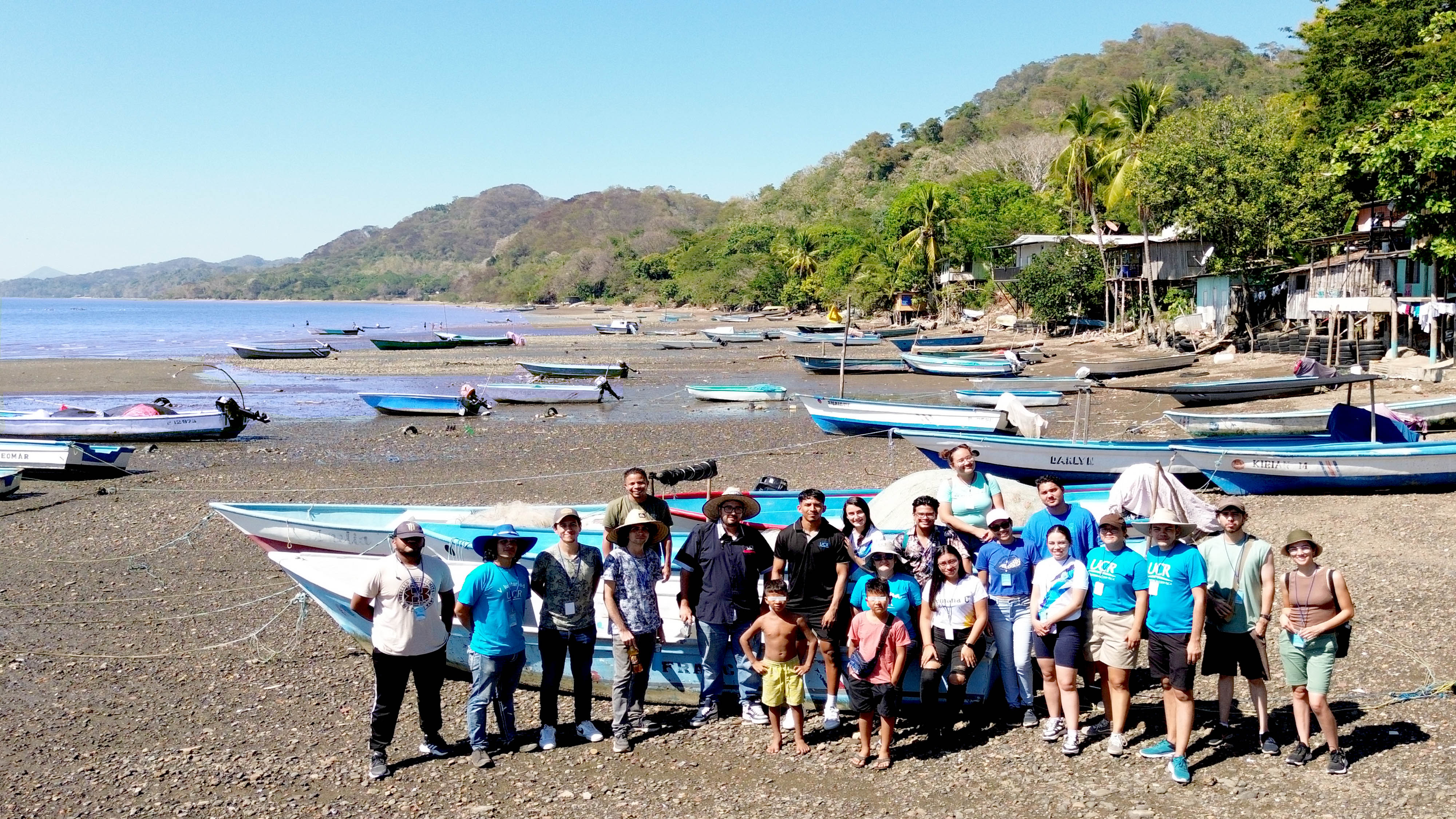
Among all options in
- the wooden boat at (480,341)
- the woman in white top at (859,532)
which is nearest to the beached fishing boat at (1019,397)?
the woman in white top at (859,532)

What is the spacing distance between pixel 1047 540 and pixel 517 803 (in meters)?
3.71

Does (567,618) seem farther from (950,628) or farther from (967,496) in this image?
(967,496)

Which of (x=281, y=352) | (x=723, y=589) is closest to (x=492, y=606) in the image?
(x=723, y=589)

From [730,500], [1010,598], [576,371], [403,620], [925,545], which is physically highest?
[730,500]

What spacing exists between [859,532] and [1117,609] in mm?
1803

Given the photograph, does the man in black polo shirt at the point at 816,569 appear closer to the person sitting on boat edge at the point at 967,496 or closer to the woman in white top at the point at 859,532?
the woman in white top at the point at 859,532

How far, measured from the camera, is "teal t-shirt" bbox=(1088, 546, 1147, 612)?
260 inches

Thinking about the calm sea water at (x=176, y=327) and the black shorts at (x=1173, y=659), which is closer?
the black shorts at (x=1173, y=659)

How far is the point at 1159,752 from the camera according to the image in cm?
698

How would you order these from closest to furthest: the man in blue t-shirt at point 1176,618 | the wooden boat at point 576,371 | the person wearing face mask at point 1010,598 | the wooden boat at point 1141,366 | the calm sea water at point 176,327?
the man in blue t-shirt at point 1176,618 < the person wearing face mask at point 1010,598 < the wooden boat at point 1141,366 < the wooden boat at point 576,371 < the calm sea water at point 176,327

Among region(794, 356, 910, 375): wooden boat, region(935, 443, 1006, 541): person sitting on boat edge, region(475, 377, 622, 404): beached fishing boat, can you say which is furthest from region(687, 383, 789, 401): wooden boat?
region(935, 443, 1006, 541): person sitting on boat edge

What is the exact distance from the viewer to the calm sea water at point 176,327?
221 ft

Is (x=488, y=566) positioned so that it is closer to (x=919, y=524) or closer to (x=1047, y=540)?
(x=919, y=524)

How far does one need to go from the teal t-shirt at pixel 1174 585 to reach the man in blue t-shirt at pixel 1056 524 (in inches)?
26.1
